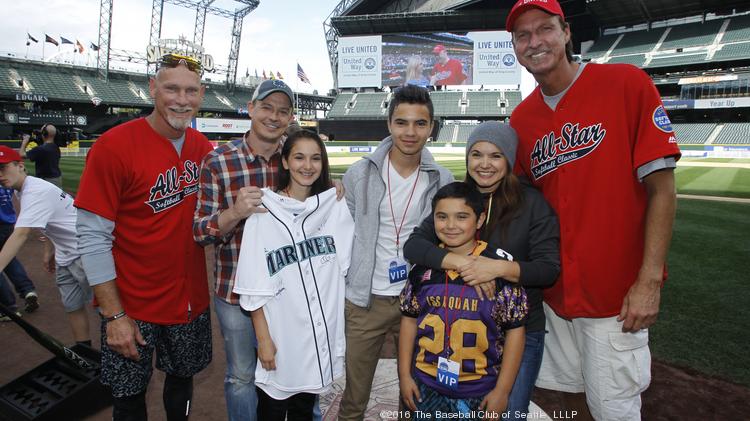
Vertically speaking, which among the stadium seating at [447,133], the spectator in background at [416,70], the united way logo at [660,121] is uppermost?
the spectator in background at [416,70]

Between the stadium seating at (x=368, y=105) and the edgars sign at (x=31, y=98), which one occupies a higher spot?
the stadium seating at (x=368, y=105)

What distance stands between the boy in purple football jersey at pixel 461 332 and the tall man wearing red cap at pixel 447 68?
57.6 m

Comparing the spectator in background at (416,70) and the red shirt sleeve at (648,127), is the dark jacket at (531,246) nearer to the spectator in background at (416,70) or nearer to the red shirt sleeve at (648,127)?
the red shirt sleeve at (648,127)

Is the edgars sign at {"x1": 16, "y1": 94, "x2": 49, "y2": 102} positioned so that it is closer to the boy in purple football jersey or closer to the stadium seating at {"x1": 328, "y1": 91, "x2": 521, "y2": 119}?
the stadium seating at {"x1": 328, "y1": 91, "x2": 521, "y2": 119}

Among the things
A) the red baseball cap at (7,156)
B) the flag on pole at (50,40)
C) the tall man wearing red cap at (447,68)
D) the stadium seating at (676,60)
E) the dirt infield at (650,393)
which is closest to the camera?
the dirt infield at (650,393)

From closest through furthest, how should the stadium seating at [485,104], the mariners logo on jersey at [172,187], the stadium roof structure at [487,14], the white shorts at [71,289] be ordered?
the mariners logo on jersey at [172,187] → the white shorts at [71,289] → the stadium roof structure at [487,14] → the stadium seating at [485,104]

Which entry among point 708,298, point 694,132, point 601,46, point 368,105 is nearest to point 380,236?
point 708,298

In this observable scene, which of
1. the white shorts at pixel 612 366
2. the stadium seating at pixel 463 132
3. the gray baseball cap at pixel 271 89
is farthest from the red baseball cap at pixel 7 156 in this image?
the stadium seating at pixel 463 132

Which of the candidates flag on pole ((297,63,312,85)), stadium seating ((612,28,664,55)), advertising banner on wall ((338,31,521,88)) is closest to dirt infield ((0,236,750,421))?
flag on pole ((297,63,312,85))

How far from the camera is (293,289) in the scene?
8.42ft

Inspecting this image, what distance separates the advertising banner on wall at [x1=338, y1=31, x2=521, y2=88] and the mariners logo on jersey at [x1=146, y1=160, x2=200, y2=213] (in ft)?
186

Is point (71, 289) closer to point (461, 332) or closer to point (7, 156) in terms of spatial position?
point (7, 156)

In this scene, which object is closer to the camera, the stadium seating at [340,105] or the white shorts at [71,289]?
the white shorts at [71,289]

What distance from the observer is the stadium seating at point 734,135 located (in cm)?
3909
